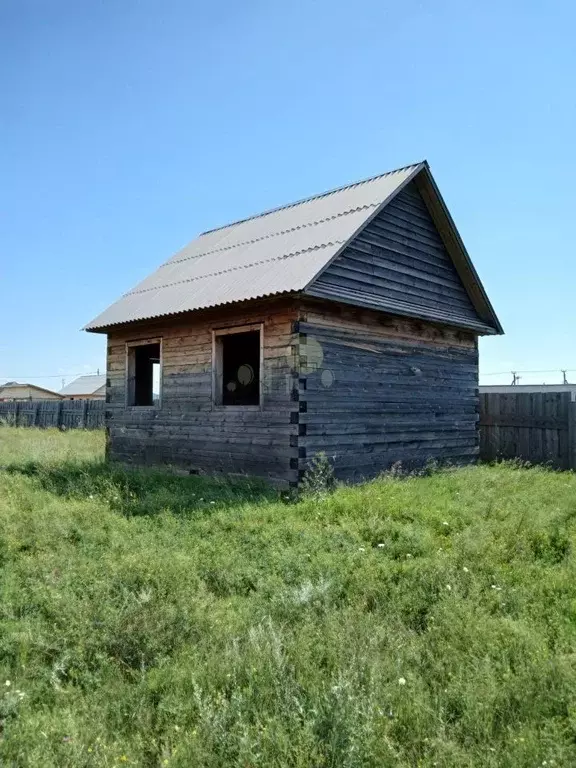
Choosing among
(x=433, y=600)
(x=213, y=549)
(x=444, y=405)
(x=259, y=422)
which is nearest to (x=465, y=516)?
(x=433, y=600)

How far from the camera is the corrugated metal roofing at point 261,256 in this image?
33.6 ft

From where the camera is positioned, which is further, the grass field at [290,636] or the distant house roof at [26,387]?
the distant house roof at [26,387]

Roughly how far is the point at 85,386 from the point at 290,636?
58.0 meters

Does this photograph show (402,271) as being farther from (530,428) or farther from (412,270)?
(530,428)

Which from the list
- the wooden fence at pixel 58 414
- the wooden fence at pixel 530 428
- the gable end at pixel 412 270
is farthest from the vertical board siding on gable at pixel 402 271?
the wooden fence at pixel 58 414

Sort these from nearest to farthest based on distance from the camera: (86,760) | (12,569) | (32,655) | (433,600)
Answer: (86,760)
(32,655)
(433,600)
(12,569)

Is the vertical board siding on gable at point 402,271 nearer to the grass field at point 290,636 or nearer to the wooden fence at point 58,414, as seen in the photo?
the grass field at point 290,636

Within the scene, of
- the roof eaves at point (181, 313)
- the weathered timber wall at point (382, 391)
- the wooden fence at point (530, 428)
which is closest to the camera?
the roof eaves at point (181, 313)

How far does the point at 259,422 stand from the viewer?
34.1 feet

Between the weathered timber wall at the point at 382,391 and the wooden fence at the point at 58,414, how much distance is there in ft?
65.3

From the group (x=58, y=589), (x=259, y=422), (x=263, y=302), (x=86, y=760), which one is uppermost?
(x=263, y=302)

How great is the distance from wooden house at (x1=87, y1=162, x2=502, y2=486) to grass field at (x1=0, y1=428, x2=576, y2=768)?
258 centimetres

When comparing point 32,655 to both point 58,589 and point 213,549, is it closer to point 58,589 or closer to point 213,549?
point 58,589

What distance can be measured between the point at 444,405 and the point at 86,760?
424 inches
